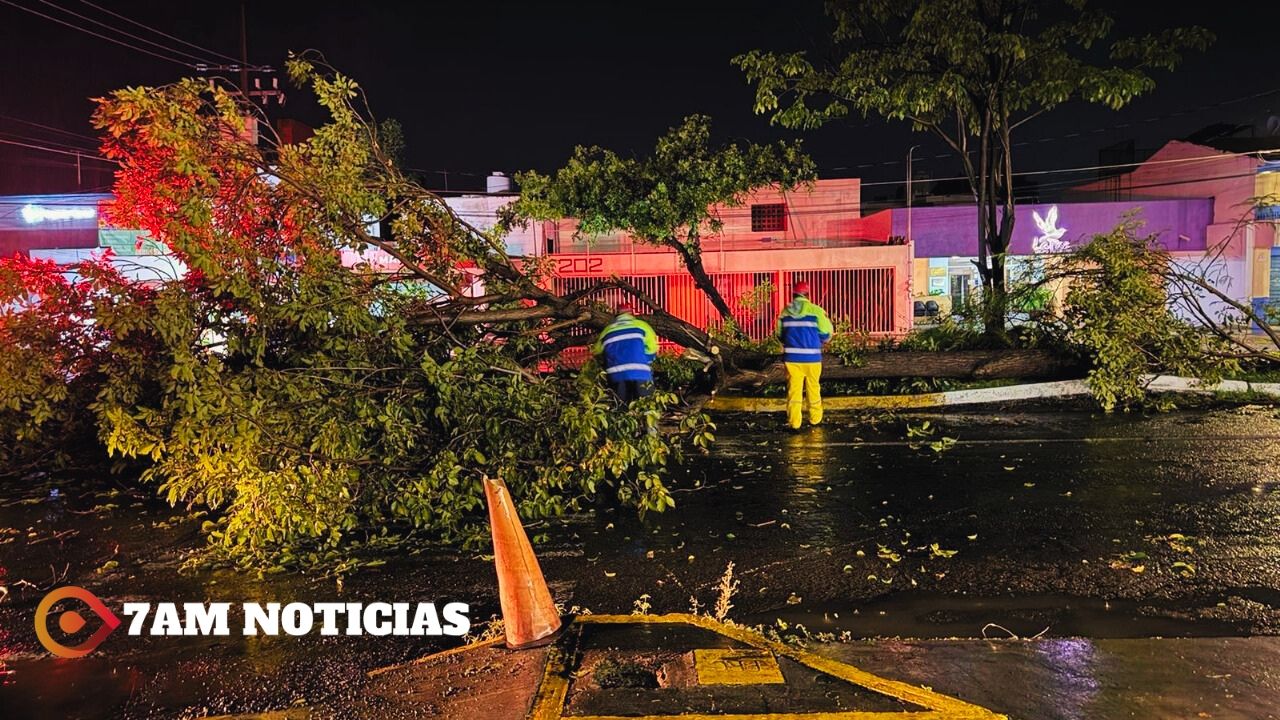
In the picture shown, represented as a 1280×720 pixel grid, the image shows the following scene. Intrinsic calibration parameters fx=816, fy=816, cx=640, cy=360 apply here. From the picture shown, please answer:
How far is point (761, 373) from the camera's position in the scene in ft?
36.3

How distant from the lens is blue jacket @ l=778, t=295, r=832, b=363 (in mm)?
9266

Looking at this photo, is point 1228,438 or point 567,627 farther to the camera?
point 1228,438

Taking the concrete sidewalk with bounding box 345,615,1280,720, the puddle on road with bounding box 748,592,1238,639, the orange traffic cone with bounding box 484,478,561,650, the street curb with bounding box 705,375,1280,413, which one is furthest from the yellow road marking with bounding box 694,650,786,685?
the street curb with bounding box 705,375,1280,413

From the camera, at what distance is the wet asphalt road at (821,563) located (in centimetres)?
386

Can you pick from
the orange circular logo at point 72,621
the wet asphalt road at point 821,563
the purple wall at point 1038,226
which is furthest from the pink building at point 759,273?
the orange circular logo at point 72,621

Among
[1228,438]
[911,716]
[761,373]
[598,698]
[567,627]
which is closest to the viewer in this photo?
[911,716]

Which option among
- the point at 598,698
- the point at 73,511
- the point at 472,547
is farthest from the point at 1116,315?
the point at 73,511

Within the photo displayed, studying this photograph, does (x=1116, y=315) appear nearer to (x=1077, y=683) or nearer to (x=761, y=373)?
(x=761, y=373)

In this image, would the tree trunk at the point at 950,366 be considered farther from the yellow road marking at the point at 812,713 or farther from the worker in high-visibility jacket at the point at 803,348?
the yellow road marking at the point at 812,713

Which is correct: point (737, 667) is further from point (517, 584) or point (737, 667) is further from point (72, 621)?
point (72, 621)

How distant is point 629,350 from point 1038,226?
73.5 ft

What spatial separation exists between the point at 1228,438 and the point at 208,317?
31.7 feet

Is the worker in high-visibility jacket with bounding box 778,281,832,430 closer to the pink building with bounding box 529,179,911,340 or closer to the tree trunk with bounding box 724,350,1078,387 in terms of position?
the tree trunk with bounding box 724,350,1078,387

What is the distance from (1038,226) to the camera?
2559 centimetres
